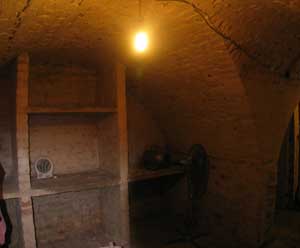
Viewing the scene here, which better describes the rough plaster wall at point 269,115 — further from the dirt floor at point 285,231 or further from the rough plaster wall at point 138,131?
the rough plaster wall at point 138,131

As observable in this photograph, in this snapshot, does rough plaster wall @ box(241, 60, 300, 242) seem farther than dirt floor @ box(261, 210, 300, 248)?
No

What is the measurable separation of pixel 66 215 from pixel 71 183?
815mm

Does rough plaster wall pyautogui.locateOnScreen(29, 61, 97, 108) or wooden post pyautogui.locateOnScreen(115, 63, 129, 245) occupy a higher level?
rough plaster wall pyautogui.locateOnScreen(29, 61, 97, 108)

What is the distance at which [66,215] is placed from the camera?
313 cm

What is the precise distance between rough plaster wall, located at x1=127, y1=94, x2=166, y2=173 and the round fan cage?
43.4 inches

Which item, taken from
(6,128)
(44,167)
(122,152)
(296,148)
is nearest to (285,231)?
(296,148)

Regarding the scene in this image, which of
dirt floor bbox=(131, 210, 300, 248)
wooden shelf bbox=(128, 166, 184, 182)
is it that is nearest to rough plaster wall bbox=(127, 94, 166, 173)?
wooden shelf bbox=(128, 166, 184, 182)

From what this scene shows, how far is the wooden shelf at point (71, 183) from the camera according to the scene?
2398 mm

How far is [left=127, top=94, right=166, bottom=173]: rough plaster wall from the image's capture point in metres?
3.65

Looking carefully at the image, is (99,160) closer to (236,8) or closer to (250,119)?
(250,119)

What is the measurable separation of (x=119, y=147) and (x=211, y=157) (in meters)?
1.19

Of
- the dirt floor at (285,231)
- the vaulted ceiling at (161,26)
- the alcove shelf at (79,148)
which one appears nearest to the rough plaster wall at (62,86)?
the alcove shelf at (79,148)

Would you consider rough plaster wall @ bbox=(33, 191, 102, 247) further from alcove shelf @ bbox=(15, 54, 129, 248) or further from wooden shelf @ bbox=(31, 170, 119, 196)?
wooden shelf @ bbox=(31, 170, 119, 196)

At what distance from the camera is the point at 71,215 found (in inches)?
125
